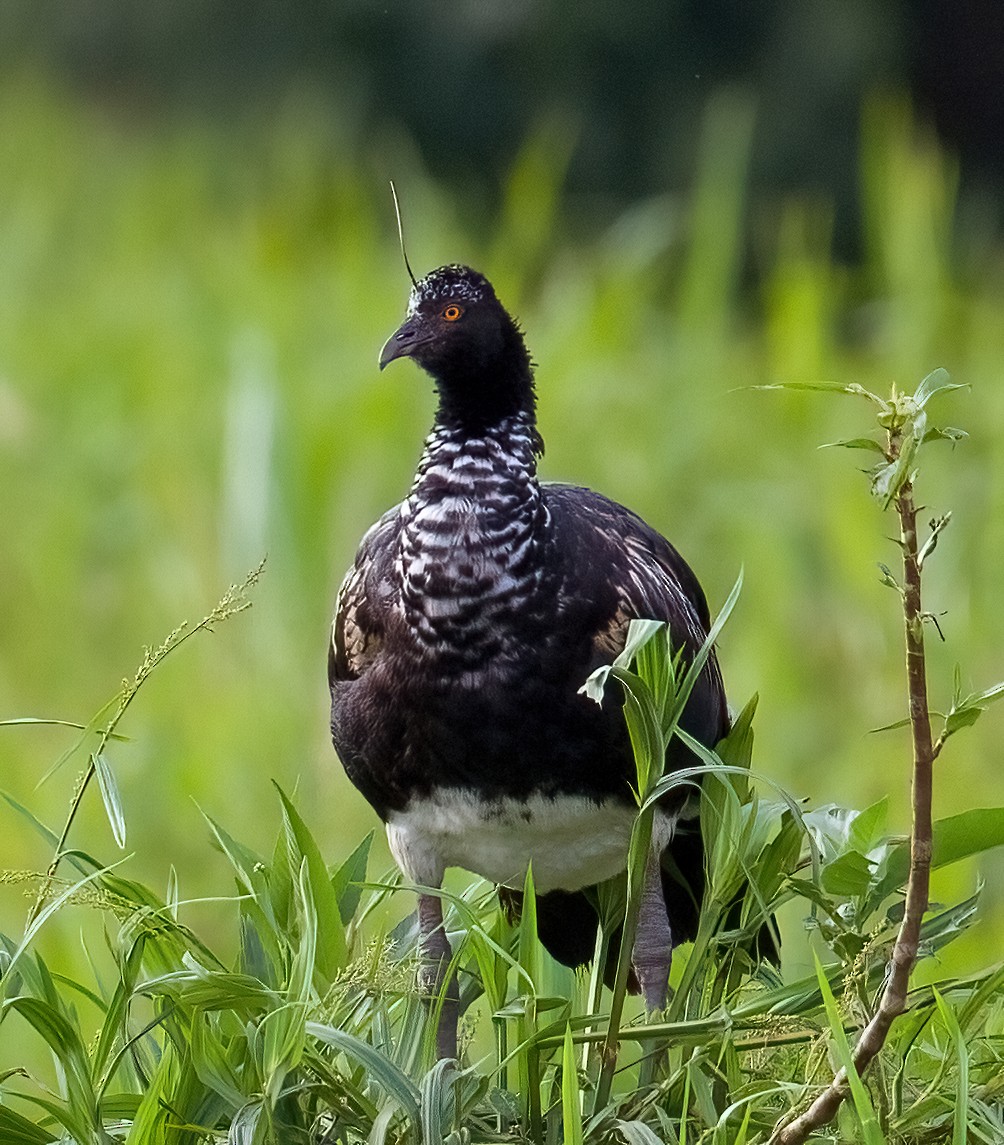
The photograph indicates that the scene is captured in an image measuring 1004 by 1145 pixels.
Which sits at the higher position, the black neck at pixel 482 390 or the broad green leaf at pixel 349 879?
the black neck at pixel 482 390

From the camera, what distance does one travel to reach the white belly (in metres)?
1.38

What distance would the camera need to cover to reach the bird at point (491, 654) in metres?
1.34

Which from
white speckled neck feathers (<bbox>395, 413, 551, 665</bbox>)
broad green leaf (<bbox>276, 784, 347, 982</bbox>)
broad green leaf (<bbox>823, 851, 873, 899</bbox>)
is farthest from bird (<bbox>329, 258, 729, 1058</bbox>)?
broad green leaf (<bbox>823, 851, 873, 899</bbox>)

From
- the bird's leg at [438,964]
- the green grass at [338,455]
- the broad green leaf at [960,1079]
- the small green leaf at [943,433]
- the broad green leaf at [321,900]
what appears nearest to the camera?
the small green leaf at [943,433]

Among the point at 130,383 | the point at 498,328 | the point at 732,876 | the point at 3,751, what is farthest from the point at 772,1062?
the point at 130,383

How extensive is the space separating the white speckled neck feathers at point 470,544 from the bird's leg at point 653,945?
9.0 inches

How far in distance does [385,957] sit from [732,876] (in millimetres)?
219

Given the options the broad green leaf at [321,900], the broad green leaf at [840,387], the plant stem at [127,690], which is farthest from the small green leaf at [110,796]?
the broad green leaf at [840,387]

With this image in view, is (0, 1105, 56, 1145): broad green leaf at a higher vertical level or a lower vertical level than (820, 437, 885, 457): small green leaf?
lower

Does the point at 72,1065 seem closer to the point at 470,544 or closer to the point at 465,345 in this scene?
the point at 470,544

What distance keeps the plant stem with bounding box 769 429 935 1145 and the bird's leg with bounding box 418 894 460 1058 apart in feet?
1.17

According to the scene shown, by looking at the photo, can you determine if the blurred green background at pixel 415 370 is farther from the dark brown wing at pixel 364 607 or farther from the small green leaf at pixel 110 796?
the small green leaf at pixel 110 796

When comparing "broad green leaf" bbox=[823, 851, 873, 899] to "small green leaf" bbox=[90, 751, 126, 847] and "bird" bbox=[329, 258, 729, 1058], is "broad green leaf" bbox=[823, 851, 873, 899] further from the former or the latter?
"small green leaf" bbox=[90, 751, 126, 847]

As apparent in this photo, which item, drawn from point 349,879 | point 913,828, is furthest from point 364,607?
point 913,828
